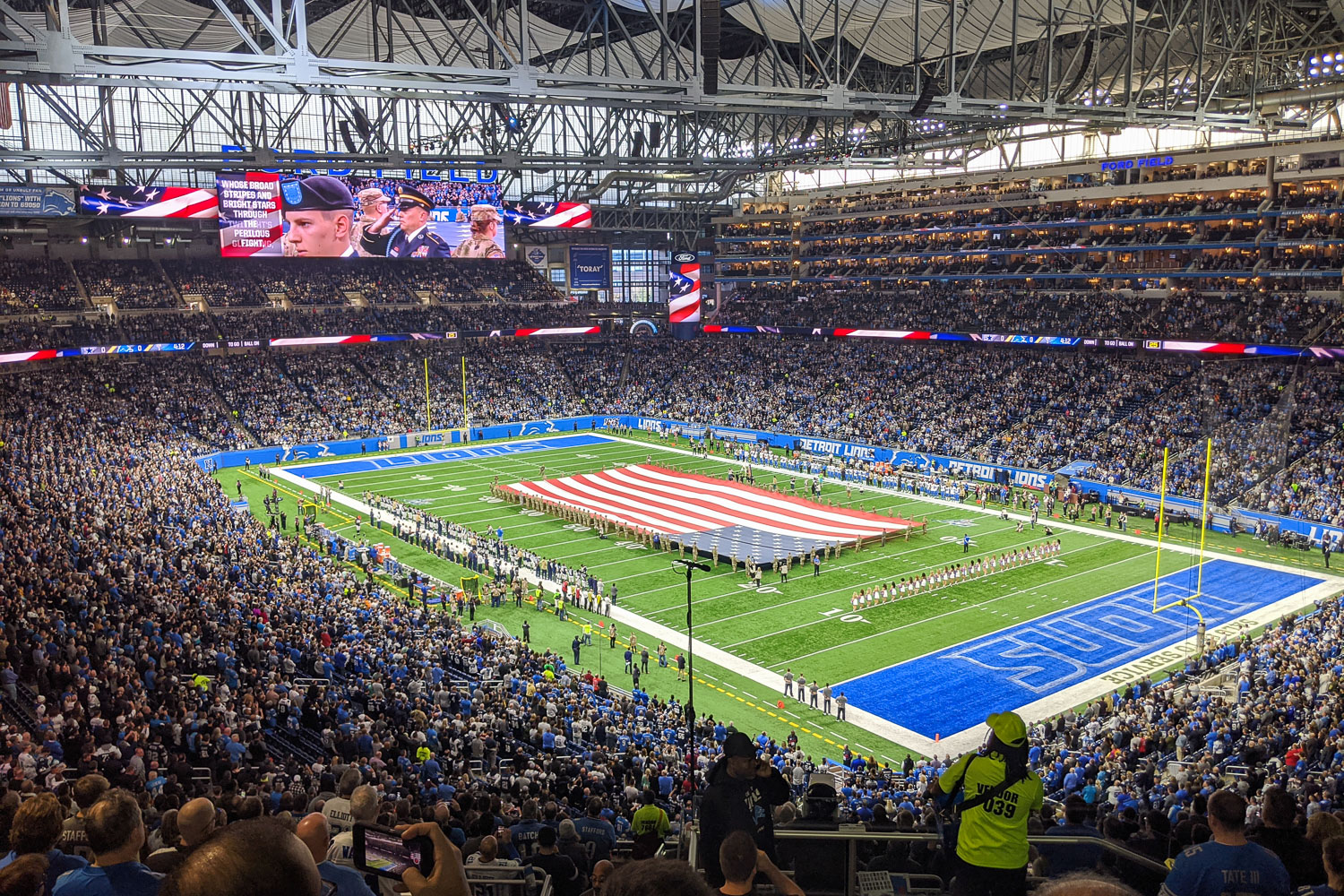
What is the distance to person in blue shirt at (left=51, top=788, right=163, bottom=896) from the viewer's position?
3.48 metres

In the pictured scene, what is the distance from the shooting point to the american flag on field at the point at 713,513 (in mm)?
37031

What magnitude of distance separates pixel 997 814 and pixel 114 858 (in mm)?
4466

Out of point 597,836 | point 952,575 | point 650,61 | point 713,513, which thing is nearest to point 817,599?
point 952,575

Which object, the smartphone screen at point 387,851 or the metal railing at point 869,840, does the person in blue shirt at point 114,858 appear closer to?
the smartphone screen at point 387,851

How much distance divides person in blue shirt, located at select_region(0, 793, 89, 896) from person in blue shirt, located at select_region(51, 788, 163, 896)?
1032mm

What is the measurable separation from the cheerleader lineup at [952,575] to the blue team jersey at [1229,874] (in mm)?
26581

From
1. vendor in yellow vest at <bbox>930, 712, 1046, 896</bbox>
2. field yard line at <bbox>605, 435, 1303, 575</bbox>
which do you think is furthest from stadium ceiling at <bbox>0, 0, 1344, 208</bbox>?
vendor in yellow vest at <bbox>930, 712, 1046, 896</bbox>

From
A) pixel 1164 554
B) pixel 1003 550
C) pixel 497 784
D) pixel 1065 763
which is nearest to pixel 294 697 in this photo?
pixel 497 784

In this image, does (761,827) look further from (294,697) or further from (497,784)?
(294,697)

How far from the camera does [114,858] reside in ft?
12.1

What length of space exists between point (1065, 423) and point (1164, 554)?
1380 cm

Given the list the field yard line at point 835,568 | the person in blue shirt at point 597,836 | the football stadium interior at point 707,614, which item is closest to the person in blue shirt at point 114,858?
the football stadium interior at point 707,614

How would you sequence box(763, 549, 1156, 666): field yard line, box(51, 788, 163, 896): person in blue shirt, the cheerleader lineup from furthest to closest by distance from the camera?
the cheerleader lineup < box(763, 549, 1156, 666): field yard line < box(51, 788, 163, 896): person in blue shirt

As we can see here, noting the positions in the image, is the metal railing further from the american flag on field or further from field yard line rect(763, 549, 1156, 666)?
the american flag on field
